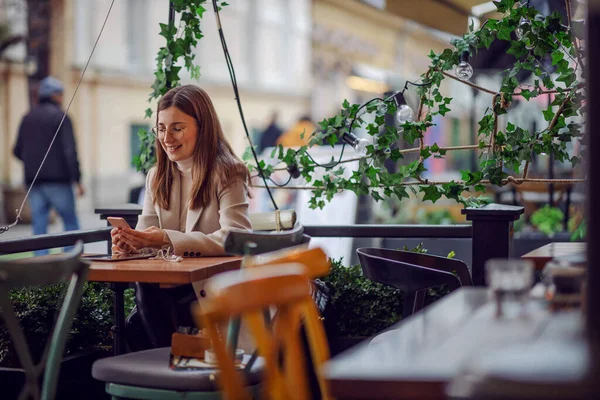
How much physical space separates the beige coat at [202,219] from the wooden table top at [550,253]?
116 centimetres

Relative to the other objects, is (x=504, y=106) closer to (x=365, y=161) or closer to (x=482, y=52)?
(x=365, y=161)

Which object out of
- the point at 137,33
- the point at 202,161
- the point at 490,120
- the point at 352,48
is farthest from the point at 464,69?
the point at 352,48

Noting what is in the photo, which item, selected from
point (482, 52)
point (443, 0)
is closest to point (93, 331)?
point (443, 0)

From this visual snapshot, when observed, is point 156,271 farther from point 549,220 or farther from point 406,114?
point 549,220

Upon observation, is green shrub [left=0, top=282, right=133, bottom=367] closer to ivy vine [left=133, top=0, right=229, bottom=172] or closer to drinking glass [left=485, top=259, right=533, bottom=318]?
ivy vine [left=133, top=0, right=229, bottom=172]

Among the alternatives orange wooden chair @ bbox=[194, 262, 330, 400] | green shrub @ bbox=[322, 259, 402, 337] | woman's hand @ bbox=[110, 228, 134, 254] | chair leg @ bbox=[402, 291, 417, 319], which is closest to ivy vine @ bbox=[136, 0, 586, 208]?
green shrub @ bbox=[322, 259, 402, 337]

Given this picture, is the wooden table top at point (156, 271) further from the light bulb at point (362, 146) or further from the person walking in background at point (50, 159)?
the person walking in background at point (50, 159)

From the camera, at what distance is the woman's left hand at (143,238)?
145 inches

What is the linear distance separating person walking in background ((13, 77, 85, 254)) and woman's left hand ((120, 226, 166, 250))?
17.2 feet

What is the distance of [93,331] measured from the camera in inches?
165

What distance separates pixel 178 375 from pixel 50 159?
6472 millimetres

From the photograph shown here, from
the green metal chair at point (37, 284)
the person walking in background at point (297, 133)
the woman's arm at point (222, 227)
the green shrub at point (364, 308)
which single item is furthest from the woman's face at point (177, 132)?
the person walking in background at point (297, 133)

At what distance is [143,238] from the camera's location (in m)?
3.72

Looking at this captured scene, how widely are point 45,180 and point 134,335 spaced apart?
5.21 meters
